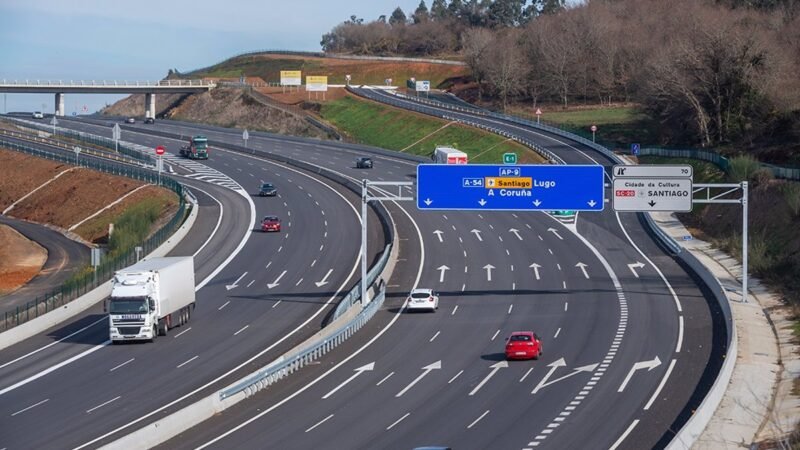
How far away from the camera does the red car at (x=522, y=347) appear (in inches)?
1713

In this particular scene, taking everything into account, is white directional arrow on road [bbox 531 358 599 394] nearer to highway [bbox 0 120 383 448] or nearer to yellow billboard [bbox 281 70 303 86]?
highway [bbox 0 120 383 448]

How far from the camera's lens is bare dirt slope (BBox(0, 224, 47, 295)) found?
7600 centimetres

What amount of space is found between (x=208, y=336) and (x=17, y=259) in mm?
39661

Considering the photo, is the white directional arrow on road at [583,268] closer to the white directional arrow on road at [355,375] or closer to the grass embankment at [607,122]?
the white directional arrow on road at [355,375]

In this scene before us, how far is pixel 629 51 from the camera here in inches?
5541

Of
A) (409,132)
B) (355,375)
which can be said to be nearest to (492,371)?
(355,375)

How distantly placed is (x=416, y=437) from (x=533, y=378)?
9.09 metres

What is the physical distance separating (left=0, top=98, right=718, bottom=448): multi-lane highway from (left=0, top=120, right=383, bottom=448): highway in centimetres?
16

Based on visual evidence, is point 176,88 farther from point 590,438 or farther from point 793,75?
point 590,438

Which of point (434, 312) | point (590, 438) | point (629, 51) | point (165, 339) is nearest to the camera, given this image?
point (590, 438)

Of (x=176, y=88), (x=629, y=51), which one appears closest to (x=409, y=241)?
(x=629, y=51)

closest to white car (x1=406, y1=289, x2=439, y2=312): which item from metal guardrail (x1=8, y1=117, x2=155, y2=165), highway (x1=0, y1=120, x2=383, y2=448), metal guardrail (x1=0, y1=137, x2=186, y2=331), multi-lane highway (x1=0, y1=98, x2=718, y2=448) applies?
multi-lane highway (x1=0, y1=98, x2=718, y2=448)

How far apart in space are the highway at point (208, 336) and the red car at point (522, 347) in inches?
389

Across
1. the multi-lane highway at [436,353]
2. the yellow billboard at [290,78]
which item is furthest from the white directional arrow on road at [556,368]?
the yellow billboard at [290,78]
